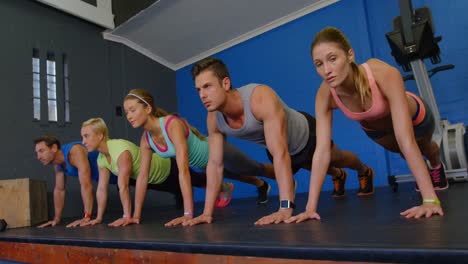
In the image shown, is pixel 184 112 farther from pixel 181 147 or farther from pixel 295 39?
pixel 181 147

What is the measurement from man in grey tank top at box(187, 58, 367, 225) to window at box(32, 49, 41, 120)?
2308 millimetres

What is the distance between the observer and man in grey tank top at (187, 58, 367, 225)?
3.97 feet

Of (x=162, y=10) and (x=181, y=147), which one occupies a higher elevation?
(x=162, y=10)

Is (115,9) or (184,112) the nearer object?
(115,9)

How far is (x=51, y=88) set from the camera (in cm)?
331

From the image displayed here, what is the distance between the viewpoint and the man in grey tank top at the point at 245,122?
1.21m

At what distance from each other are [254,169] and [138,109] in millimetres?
793

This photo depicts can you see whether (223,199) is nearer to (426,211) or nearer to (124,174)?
(124,174)

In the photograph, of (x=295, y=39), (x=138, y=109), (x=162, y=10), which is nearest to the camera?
(x=138, y=109)

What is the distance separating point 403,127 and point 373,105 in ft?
0.56

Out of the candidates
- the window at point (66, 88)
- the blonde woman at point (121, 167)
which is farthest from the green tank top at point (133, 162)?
the window at point (66, 88)

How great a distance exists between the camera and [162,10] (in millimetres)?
3498

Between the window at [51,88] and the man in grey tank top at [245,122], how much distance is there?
2343 millimetres

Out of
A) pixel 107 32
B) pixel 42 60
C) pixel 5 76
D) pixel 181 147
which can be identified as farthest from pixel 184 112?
pixel 181 147
